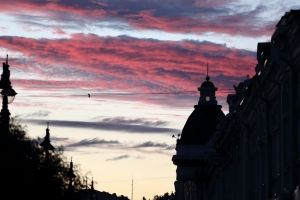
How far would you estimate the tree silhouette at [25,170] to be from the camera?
129ft

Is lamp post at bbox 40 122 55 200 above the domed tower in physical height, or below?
below

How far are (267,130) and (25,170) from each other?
906cm

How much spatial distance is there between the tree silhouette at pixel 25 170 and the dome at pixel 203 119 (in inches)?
2748

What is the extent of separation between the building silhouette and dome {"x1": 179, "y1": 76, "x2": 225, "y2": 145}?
52.7 metres

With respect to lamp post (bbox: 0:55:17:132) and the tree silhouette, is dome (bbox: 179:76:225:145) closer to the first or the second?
the tree silhouette

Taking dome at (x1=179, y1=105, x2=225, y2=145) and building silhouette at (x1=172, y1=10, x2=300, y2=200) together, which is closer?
building silhouette at (x1=172, y1=10, x2=300, y2=200)

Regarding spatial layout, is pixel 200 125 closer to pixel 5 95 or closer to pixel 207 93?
pixel 207 93

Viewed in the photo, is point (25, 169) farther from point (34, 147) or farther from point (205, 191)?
point (205, 191)

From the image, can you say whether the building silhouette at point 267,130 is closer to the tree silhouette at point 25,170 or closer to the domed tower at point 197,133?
the tree silhouette at point 25,170

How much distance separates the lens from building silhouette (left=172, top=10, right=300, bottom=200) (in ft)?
100

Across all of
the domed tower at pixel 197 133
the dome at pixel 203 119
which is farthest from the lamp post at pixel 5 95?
the dome at pixel 203 119

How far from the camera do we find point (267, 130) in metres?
37.5

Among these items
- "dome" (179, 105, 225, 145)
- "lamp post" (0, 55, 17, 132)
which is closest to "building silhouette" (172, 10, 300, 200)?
"lamp post" (0, 55, 17, 132)

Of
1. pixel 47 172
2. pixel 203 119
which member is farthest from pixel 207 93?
pixel 47 172
